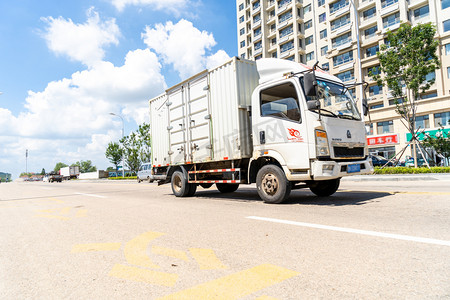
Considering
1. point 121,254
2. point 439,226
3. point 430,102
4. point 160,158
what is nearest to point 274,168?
point 439,226

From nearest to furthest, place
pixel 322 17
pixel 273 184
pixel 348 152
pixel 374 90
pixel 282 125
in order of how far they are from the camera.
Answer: pixel 348 152
pixel 282 125
pixel 273 184
pixel 374 90
pixel 322 17

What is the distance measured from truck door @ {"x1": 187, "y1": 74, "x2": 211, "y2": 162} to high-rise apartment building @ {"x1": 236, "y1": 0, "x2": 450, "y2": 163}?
19.8 metres

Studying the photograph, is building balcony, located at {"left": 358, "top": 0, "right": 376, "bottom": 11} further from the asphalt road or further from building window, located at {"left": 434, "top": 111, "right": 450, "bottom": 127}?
the asphalt road

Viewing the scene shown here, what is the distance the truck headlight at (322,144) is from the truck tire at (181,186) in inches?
200

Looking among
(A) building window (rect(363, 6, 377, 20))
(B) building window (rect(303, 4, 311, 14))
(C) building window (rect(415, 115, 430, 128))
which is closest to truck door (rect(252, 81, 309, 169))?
(C) building window (rect(415, 115, 430, 128))

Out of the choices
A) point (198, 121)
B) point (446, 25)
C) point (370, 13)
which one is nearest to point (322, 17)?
point (370, 13)

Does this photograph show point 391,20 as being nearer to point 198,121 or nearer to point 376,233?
point 198,121

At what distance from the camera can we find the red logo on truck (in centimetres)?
638

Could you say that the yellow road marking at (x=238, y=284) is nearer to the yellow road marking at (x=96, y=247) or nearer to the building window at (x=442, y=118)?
the yellow road marking at (x=96, y=247)

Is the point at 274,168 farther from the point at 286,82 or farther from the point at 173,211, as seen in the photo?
the point at 173,211

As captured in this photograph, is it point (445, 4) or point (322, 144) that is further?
point (445, 4)

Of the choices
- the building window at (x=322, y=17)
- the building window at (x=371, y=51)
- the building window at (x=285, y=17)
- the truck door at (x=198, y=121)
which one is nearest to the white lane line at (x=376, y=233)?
the truck door at (x=198, y=121)

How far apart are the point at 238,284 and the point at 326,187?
19.8ft

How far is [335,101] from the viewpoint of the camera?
6.86 m
